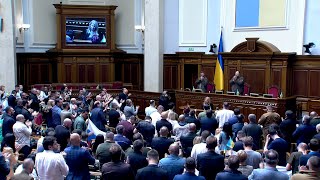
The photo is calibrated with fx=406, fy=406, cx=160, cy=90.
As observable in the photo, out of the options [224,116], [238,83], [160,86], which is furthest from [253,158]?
[160,86]

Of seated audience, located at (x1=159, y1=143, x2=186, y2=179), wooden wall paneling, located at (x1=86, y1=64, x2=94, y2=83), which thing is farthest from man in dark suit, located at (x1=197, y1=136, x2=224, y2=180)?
wooden wall paneling, located at (x1=86, y1=64, x2=94, y2=83)

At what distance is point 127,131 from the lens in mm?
7762

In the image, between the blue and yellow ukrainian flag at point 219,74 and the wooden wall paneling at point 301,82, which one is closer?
the wooden wall paneling at point 301,82

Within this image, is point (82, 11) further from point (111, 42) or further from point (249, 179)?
point (249, 179)

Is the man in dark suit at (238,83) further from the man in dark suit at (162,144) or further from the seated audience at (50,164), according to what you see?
the seated audience at (50,164)

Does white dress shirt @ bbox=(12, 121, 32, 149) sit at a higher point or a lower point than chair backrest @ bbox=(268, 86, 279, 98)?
lower

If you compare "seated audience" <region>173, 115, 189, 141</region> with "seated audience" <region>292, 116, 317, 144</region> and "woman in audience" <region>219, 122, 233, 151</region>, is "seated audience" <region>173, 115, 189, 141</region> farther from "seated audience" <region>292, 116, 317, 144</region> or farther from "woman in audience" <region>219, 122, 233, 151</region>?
"seated audience" <region>292, 116, 317, 144</region>

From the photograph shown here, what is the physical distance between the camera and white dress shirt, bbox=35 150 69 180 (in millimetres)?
5453

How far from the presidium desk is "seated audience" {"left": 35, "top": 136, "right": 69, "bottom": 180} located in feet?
27.2

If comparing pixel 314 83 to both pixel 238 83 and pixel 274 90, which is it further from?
pixel 238 83

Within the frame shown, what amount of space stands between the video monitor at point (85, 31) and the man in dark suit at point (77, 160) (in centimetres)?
1321

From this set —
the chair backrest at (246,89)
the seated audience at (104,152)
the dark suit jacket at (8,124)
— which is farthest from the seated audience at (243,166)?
the chair backrest at (246,89)

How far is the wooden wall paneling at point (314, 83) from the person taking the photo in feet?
44.5

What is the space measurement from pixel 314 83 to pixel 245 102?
261cm
